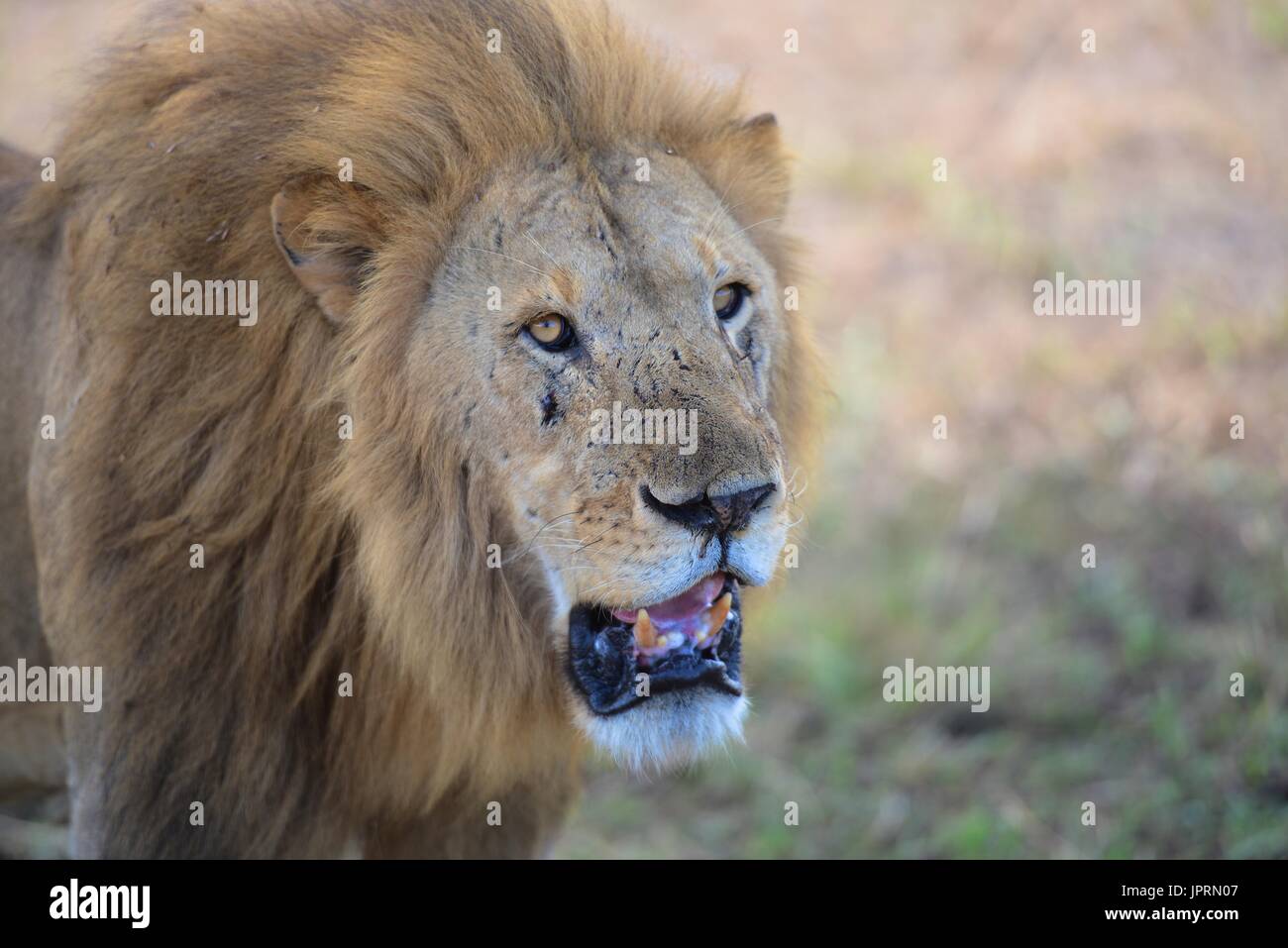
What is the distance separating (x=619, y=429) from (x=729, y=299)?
0.47m

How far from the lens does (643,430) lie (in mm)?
2656

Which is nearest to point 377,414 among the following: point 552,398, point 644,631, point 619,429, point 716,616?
point 552,398

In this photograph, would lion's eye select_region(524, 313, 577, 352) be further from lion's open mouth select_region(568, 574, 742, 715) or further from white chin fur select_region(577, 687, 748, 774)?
white chin fur select_region(577, 687, 748, 774)

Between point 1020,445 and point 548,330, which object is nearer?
point 548,330

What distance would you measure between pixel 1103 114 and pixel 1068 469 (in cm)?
241

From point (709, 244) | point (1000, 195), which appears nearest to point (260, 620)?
point (709, 244)

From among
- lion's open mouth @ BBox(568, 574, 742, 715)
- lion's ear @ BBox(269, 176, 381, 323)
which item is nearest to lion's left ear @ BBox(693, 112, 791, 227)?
lion's ear @ BBox(269, 176, 381, 323)

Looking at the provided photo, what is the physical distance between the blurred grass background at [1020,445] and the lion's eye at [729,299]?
20.2 inches

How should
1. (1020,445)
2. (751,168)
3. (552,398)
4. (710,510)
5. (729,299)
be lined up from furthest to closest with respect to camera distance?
(1020,445) → (751,168) → (729,299) → (552,398) → (710,510)

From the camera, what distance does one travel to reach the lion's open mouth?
2789 millimetres

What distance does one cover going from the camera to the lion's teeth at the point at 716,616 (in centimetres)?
283

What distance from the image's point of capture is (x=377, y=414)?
2.82 meters

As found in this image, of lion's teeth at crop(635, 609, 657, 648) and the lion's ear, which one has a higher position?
the lion's ear

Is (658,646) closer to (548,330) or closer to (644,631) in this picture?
(644,631)
